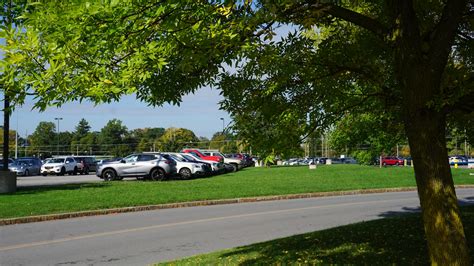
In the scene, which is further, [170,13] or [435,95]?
[435,95]

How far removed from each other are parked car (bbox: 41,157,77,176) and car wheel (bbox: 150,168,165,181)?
18313 millimetres

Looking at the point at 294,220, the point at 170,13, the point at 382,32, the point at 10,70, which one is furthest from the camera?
the point at 294,220

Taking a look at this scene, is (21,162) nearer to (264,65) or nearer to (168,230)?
(168,230)

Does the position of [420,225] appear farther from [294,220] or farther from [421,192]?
[421,192]

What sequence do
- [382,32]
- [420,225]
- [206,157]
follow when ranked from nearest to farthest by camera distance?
[382,32] < [420,225] < [206,157]

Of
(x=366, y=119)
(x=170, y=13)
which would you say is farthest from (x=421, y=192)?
(x=366, y=119)

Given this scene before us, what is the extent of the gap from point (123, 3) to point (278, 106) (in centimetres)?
313

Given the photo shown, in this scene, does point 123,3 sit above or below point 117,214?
above

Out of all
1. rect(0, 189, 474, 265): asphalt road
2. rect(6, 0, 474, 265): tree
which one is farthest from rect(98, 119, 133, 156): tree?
rect(6, 0, 474, 265): tree

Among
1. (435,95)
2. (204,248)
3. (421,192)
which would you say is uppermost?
(435,95)

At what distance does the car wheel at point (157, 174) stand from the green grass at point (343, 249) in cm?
1849

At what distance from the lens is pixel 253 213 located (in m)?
14.7

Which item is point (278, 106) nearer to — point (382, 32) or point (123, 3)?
point (382, 32)

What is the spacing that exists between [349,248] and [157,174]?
20632 mm
